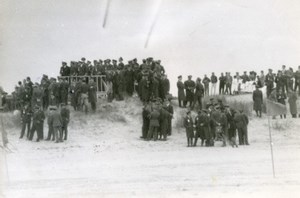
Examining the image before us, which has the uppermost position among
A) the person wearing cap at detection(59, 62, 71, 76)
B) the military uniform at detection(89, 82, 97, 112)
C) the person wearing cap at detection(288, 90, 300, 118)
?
the person wearing cap at detection(59, 62, 71, 76)

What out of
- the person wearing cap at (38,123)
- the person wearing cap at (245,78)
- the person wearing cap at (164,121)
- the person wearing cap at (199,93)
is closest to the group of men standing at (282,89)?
the person wearing cap at (245,78)

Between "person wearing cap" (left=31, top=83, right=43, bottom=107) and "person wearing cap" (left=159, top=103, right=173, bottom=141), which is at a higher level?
"person wearing cap" (left=31, top=83, right=43, bottom=107)

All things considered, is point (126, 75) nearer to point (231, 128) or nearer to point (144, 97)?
point (144, 97)

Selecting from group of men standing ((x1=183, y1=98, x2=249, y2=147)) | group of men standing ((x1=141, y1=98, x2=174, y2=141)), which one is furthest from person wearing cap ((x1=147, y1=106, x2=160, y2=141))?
group of men standing ((x1=183, y1=98, x2=249, y2=147))

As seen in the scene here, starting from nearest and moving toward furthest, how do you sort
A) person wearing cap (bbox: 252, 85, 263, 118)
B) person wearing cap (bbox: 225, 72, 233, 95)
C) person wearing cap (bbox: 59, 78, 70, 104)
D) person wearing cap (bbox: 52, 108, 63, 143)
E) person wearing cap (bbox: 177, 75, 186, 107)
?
person wearing cap (bbox: 52, 108, 63, 143)
person wearing cap (bbox: 59, 78, 70, 104)
person wearing cap (bbox: 177, 75, 186, 107)
person wearing cap (bbox: 252, 85, 263, 118)
person wearing cap (bbox: 225, 72, 233, 95)

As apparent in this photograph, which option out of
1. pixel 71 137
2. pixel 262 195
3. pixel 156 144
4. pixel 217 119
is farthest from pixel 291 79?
pixel 262 195

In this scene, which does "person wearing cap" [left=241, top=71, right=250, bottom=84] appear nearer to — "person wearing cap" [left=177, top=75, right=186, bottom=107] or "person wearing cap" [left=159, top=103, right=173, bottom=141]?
"person wearing cap" [left=177, top=75, right=186, bottom=107]

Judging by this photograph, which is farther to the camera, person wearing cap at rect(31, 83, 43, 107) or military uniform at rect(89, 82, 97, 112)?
military uniform at rect(89, 82, 97, 112)

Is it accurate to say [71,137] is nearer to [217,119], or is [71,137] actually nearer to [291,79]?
[217,119]
